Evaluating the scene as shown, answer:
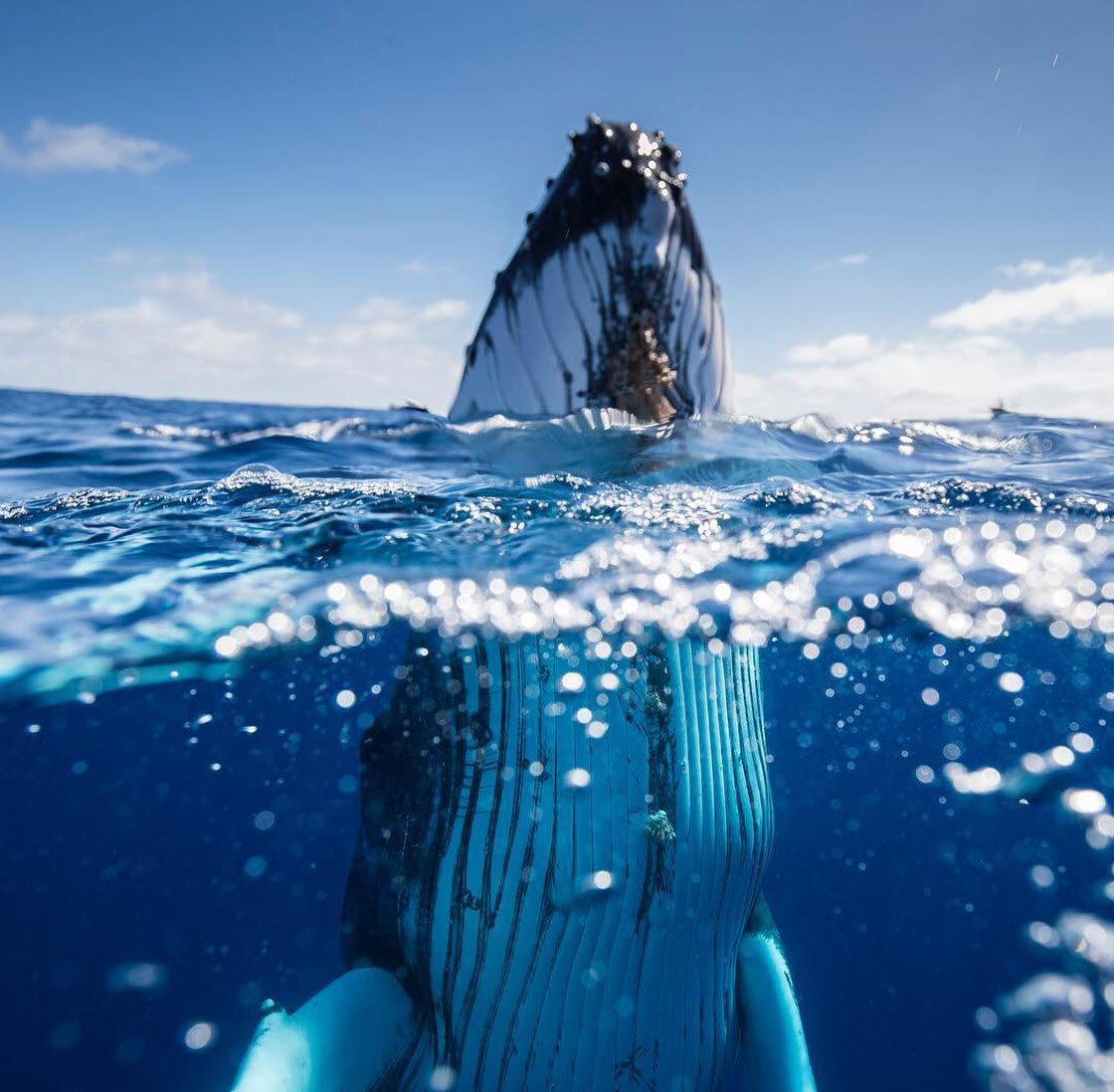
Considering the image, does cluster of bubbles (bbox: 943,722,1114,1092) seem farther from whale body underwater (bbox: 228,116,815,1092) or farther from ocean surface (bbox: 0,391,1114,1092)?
whale body underwater (bbox: 228,116,815,1092)

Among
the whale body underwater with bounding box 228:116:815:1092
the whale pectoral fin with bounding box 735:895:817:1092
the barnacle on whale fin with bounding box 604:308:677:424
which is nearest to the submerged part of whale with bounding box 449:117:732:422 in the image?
the barnacle on whale fin with bounding box 604:308:677:424

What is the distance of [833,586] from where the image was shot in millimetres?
5094

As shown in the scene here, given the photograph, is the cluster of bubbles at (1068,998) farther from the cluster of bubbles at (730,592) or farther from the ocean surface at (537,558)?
the cluster of bubbles at (730,592)

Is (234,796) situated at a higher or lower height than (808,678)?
lower

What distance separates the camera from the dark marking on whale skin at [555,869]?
319 cm

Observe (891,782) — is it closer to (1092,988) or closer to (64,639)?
(1092,988)

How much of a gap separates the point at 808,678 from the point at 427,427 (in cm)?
654

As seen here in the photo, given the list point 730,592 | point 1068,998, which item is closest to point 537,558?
point 730,592

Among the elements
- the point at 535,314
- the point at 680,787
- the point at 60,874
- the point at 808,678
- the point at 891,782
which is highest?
the point at 535,314

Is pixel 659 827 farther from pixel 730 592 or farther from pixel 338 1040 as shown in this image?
pixel 730 592

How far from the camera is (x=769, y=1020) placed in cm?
359

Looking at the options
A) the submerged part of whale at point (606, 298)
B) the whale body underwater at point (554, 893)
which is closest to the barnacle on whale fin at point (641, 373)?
the submerged part of whale at point (606, 298)

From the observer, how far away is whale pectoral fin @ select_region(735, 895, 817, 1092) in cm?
346

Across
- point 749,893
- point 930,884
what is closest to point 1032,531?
point 749,893
